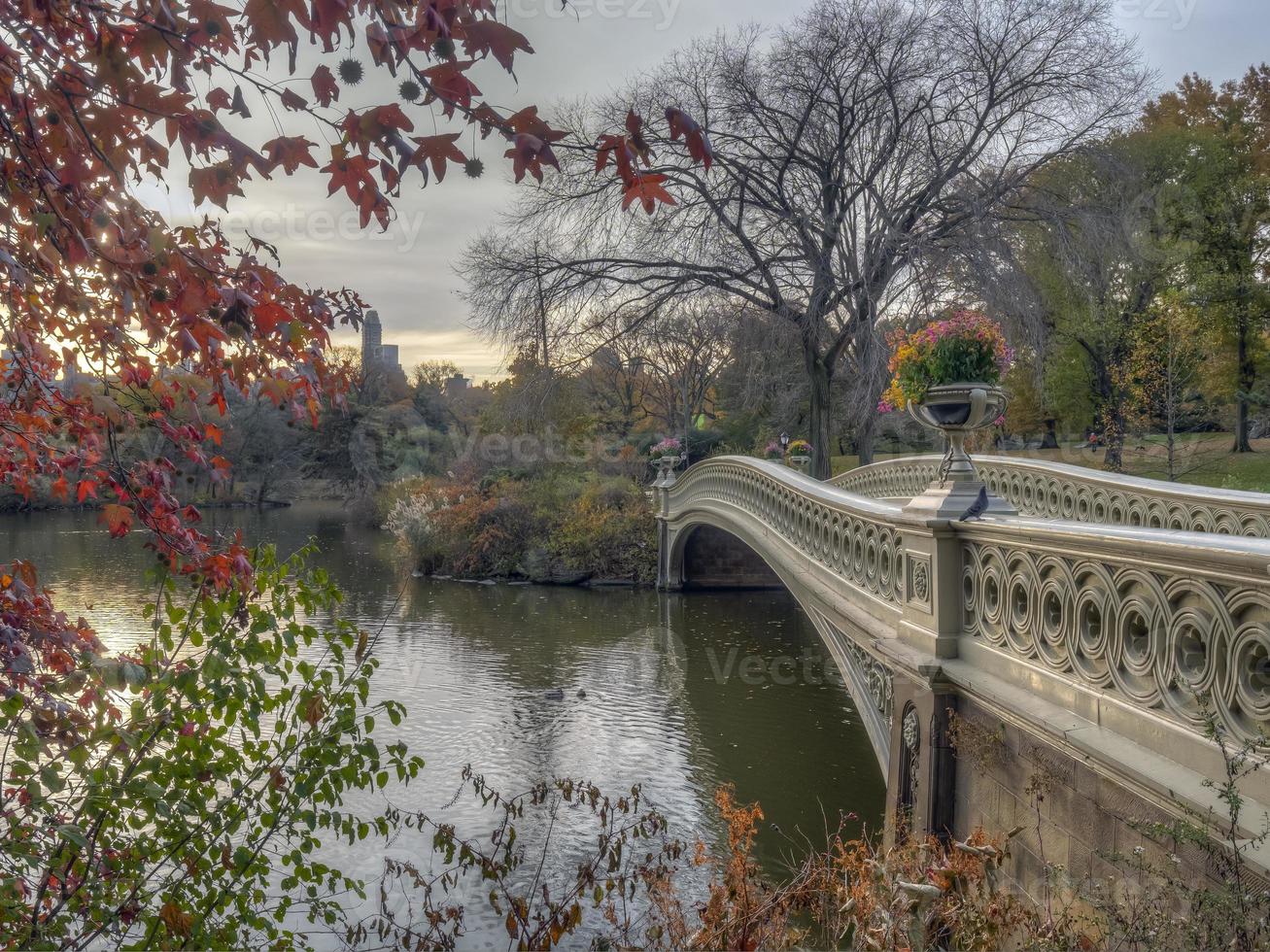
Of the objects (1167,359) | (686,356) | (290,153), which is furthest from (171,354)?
(686,356)

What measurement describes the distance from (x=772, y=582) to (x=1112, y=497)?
48.6ft

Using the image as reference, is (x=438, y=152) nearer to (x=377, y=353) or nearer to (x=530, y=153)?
(x=530, y=153)

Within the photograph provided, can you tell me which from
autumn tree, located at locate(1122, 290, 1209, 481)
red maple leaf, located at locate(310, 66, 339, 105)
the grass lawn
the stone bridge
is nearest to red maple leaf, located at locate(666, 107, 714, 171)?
red maple leaf, located at locate(310, 66, 339, 105)

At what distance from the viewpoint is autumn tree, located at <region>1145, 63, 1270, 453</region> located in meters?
25.7

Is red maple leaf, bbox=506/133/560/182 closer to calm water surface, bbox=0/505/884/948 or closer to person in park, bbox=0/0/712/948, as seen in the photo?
person in park, bbox=0/0/712/948

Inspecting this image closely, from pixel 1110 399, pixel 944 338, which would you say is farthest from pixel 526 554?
pixel 944 338

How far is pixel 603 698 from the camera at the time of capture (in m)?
13.3

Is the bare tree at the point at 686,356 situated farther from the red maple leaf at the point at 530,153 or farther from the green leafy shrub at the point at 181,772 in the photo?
the red maple leaf at the point at 530,153

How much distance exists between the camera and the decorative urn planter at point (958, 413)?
5.42 m

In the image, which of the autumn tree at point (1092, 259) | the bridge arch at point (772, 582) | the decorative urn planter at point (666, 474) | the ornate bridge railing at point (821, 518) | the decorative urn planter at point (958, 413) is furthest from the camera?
the decorative urn planter at point (666, 474)

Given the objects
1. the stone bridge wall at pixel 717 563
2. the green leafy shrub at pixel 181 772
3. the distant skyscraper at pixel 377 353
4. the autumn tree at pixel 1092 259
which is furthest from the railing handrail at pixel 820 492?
the distant skyscraper at pixel 377 353

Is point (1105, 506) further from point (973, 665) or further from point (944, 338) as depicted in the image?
point (973, 665)

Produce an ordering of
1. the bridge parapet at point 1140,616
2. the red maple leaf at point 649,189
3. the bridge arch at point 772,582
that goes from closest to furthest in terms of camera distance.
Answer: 1. the red maple leaf at point 649,189
2. the bridge parapet at point 1140,616
3. the bridge arch at point 772,582

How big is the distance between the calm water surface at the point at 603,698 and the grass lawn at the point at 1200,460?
8.96 m
